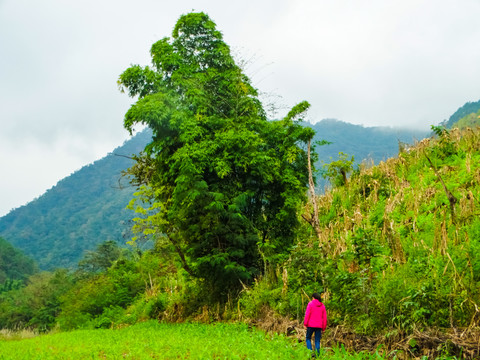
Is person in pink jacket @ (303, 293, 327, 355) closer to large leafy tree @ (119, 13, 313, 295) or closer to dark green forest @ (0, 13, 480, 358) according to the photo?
dark green forest @ (0, 13, 480, 358)

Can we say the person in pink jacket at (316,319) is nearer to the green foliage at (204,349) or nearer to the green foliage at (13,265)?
the green foliage at (204,349)

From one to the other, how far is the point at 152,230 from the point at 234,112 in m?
5.67

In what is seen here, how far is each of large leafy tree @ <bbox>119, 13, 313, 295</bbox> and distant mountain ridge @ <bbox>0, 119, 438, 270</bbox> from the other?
87579mm

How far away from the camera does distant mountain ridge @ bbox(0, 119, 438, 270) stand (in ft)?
381

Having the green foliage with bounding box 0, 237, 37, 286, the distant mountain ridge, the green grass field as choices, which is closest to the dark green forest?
the green grass field

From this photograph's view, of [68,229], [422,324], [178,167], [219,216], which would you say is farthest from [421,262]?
[68,229]

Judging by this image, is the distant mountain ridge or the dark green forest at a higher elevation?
the distant mountain ridge

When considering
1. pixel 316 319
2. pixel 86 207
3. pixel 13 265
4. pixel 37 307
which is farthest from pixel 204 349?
pixel 86 207

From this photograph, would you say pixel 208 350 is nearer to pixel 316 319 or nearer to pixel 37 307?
pixel 316 319

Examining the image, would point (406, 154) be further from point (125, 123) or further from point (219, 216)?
point (125, 123)

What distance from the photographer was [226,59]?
16.6 m

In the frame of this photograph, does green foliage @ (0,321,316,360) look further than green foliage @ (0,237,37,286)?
No

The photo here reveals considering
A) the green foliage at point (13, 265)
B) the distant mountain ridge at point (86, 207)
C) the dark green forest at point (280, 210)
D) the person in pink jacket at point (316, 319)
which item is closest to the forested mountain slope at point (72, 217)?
the distant mountain ridge at point (86, 207)

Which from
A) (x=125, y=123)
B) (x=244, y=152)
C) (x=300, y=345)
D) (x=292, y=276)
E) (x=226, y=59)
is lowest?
(x=300, y=345)
